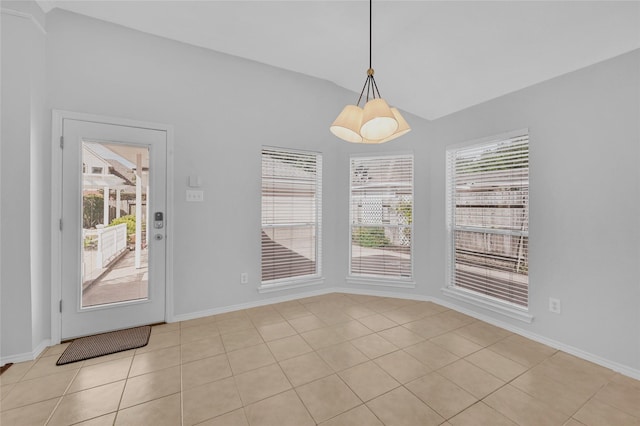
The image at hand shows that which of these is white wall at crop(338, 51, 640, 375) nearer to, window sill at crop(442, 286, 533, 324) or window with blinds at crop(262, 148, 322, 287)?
window sill at crop(442, 286, 533, 324)

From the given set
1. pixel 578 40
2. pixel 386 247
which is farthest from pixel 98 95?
pixel 578 40

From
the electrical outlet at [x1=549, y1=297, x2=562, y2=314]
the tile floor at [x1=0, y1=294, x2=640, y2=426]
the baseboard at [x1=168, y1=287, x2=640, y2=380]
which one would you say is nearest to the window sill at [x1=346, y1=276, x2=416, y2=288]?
the baseboard at [x1=168, y1=287, x2=640, y2=380]

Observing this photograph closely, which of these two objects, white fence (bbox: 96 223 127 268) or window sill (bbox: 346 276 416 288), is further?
window sill (bbox: 346 276 416 288)

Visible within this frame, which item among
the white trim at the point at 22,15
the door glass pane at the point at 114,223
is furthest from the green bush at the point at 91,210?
the white trim at the point at 22,15

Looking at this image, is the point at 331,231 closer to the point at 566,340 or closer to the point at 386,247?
the point at 386,247

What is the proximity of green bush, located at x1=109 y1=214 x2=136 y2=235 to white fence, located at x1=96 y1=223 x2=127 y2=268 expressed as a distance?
0.03 metres

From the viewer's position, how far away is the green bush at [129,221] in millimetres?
2705

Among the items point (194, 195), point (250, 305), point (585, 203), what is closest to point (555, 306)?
point (585, 203)

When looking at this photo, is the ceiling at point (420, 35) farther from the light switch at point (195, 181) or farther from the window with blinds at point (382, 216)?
the light switch at point (195, 181)

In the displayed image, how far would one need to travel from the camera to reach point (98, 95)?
2609 millimetres

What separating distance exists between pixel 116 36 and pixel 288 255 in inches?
119

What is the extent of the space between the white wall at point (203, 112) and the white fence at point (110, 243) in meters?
0.48

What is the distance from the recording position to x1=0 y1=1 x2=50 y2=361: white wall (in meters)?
2.16

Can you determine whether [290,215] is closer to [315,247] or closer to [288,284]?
[315,247]
